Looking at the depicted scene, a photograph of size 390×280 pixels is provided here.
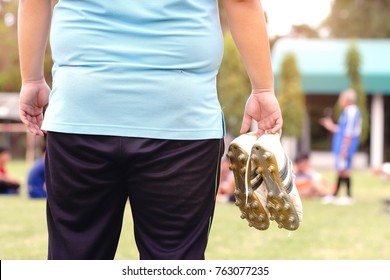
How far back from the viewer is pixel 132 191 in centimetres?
216

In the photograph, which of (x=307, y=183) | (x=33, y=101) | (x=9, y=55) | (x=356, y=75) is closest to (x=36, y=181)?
(x=307, y=183)

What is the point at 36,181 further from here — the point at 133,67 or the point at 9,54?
the point at 9,54

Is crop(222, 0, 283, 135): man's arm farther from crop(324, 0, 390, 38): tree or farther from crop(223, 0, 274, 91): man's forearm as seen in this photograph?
crop(324, 0, 390, 38): tree

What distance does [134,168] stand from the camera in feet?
6.97

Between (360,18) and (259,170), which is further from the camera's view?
(360,18)

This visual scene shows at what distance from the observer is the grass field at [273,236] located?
6.02 meters

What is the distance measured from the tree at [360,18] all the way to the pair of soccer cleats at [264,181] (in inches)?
1233

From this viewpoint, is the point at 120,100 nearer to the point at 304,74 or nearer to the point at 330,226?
the point at 330,226

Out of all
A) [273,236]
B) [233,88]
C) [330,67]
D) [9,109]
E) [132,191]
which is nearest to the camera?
[132,191]

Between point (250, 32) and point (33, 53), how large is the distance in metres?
0.67

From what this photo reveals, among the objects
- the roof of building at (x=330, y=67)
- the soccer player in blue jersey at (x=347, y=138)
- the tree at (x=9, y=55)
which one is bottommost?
the tree at (x=9, y=55)

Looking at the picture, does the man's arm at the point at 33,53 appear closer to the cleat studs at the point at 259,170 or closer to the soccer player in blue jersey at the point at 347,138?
the cleat studs at the point at 259,170

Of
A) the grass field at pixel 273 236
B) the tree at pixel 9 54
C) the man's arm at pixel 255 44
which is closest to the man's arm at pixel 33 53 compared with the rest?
the man's arm at pixel 255 44

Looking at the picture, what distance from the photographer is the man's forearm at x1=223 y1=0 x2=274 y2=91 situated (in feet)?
7.23
